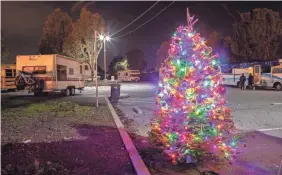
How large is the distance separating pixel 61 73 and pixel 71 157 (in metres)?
17.5

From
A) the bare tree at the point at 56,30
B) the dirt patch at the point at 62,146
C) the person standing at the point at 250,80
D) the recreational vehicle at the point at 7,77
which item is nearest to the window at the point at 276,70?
the person standing at the point at 250,80

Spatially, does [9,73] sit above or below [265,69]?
below

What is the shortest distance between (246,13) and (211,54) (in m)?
43.1

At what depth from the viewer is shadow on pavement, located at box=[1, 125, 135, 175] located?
500 cm

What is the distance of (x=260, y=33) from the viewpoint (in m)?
43.1

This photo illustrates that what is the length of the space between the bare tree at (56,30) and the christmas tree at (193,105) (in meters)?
50.2

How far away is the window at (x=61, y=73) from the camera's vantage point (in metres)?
21.9

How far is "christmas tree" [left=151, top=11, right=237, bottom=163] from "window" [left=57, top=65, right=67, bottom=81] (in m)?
17.7

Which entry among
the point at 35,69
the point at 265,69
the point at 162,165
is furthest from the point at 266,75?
the point at 162,165

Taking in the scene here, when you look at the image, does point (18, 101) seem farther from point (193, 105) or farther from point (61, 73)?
point (193, 105)

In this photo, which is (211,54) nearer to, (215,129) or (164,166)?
(215,129)

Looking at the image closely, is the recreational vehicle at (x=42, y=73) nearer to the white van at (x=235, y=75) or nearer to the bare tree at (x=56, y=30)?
the white van at (x=235, y=75)

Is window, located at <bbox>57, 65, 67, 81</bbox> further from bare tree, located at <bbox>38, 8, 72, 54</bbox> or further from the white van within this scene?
bare tree, located at <bbox>38, 8, 72, 54</bbox>

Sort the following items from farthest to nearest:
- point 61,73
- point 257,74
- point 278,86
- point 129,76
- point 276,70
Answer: point 129,76, point 257,74, point 276,70, point 278,86, point 61,73
